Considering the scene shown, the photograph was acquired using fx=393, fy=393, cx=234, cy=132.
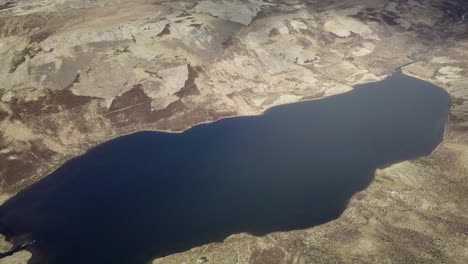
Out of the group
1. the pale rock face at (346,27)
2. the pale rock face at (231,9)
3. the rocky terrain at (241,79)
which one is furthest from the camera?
the pale rock face at (346,27)

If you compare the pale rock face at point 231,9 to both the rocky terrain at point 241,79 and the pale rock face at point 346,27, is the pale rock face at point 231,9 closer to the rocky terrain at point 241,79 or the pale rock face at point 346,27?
the rocky terrain at point 241,79

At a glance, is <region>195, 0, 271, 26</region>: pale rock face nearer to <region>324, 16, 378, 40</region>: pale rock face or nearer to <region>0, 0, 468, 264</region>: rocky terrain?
<region>0, 0, 468, 264</region>: rocky terrain

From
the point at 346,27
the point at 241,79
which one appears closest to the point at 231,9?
the point at 241,79

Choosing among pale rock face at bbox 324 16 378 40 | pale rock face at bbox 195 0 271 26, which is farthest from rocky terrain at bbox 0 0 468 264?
pale rock face at bbox 195 0 271 26

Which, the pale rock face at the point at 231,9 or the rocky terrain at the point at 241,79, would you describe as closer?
the rocky terrain at the point at 241,79

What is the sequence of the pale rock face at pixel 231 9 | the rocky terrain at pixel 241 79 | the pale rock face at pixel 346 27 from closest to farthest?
1. the rocky terrain at pixel 241 79
2. the pale rock face at pixel 231 9
3. the pale rock face at pixel 346 27

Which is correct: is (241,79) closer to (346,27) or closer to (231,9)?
(231,9)

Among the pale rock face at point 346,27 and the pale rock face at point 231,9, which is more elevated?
the pale rock face at point 231,9

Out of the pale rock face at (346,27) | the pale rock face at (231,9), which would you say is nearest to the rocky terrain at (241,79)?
the pale rock face at (346,27)
